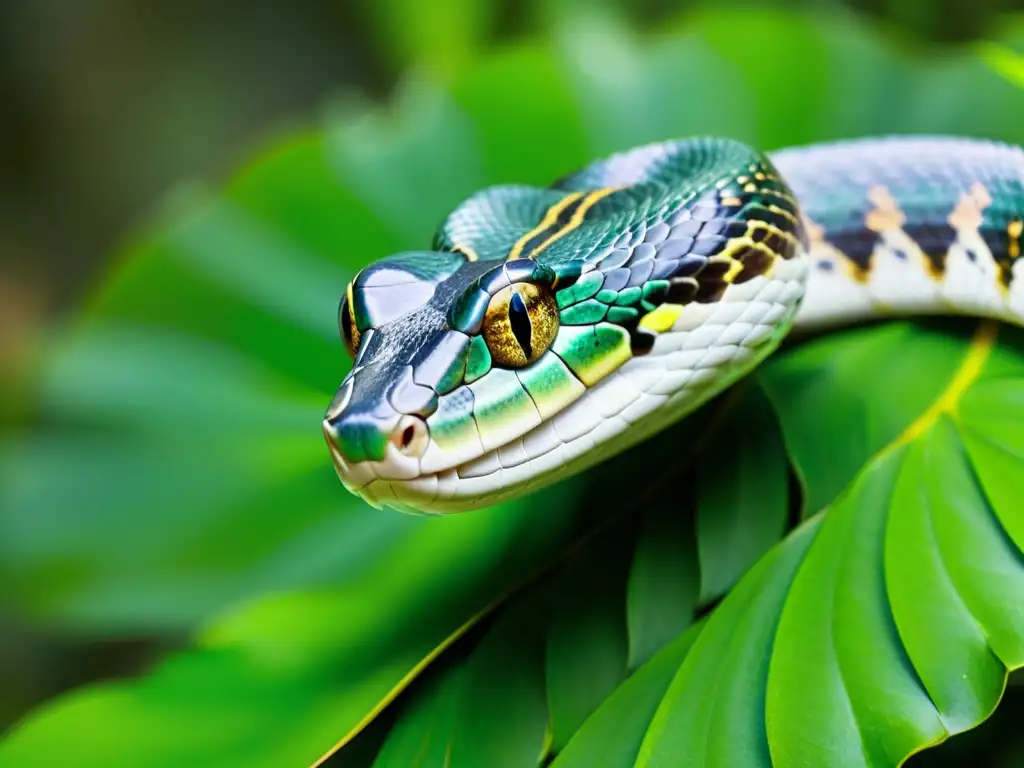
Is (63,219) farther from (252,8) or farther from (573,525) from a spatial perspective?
(573,525)

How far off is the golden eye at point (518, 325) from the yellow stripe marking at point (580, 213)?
7 centimetres

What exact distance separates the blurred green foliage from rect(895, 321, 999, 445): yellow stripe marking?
0.02 meters

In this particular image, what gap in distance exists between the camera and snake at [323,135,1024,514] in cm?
72

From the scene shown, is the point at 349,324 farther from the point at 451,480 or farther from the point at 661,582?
the point at 661,582

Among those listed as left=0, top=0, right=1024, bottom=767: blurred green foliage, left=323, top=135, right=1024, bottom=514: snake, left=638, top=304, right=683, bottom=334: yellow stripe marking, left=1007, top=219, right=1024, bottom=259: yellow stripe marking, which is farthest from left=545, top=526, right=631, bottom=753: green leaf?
left=1007, top=219, right=1024, bottom=259: yellow stripe marking

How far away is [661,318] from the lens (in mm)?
819

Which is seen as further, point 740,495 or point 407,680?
point 740,495

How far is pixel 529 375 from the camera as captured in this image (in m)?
0.76

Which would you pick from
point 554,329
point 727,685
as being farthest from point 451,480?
point 727,685

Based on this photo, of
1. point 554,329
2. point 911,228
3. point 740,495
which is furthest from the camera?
point 911,228

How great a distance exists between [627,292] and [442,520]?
354mm

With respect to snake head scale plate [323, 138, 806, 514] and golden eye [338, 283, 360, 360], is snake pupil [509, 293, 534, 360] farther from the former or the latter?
golden eye [338, 283, 360, 360]

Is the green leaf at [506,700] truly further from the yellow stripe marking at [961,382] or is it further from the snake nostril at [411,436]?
the yellow stripe marking at [961,382]

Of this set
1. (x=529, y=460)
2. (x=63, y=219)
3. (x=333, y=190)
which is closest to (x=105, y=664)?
(x=63, y=219)
